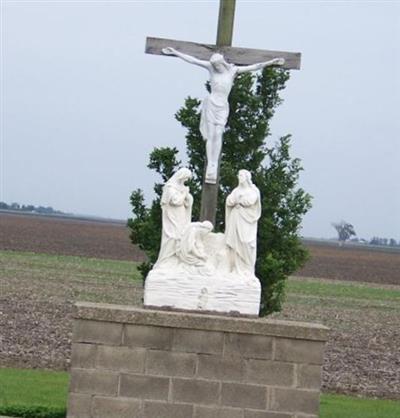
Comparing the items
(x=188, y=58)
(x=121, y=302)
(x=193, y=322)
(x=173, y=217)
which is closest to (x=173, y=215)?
(x=173, y=217)

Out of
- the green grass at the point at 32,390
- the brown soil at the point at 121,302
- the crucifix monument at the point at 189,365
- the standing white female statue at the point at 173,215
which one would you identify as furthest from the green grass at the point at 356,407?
the standing white female statue at the point at 173,215

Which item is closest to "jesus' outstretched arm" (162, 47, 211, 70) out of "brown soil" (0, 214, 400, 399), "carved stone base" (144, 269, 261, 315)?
"carved stone base" (144, 269, 261, 315)

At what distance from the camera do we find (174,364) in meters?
12.3

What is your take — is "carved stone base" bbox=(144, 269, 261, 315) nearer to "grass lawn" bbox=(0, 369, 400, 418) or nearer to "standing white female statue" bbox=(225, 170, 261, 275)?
"standing white female statue" bbox=(225, 170, 261, 275)

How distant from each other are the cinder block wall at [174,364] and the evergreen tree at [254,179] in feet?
12.0

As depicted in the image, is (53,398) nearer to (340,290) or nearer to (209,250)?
(209,250)

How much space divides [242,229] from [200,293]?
78 centimetres

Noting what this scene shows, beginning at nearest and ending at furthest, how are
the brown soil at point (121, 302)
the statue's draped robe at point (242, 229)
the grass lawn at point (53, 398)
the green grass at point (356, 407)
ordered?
the statue's draped robe at point (242, 229) < the grass lawn at point (53, 398) < the green grass at point (356, 407) < the brown soil at point (121, 302)

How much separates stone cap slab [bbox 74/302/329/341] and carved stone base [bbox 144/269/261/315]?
0.38 m

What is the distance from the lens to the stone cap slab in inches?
482

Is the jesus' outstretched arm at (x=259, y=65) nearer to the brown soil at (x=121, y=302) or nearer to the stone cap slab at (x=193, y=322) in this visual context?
the stone cap slab at (x=193, y=322)

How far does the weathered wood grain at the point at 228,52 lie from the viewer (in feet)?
45.8

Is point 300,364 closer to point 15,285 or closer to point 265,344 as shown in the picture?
point 265,344

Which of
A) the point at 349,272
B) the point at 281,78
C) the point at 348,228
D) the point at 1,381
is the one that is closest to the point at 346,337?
the point at 281,78
